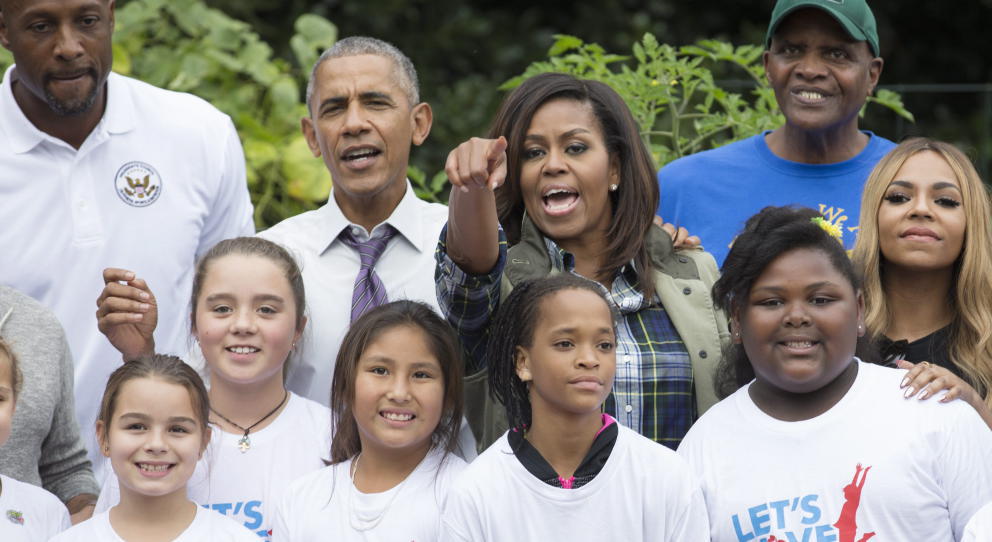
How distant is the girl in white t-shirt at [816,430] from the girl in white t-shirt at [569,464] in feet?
0.53

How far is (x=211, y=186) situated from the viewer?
4711 millimetres

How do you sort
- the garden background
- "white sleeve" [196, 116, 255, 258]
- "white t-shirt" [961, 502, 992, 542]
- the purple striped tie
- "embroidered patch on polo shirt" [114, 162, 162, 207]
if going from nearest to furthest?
"white t-shirt" [961, 502, 992, 542] → the purple striped tie → "embroidered patch on polo shirt" [114, 162, 162, 207] → "white sleeve" [196, 116, 255, 258] → the garden background

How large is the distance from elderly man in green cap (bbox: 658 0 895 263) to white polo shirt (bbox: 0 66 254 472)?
1527 millimetres

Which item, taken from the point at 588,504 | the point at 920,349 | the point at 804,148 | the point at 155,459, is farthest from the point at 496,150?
the point at 804,148

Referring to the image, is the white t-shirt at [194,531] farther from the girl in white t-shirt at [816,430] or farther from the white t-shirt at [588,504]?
the girl in white t-shirt at [816,430]

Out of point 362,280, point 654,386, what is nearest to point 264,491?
point 362,280

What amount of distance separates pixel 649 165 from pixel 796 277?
65cm

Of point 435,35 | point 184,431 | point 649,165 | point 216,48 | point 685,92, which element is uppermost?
point 435,35

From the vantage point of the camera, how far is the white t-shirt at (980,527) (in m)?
3.26

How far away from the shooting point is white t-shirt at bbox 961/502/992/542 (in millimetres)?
3256

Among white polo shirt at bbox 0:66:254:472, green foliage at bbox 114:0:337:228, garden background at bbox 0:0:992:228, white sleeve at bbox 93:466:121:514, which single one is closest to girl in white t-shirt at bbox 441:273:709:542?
white sleeve at bbox 93:466:121:514

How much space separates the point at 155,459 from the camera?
140 inches

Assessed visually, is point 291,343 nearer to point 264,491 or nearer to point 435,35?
point 264,491

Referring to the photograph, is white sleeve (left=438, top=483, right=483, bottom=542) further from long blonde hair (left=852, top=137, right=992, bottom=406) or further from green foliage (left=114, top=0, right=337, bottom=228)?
green foliage (left=114, top=0, right=337, bottom=228)
